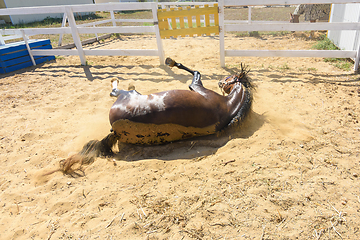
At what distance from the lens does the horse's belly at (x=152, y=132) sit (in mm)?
2592

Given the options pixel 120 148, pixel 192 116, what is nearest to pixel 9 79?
pixel 120 148

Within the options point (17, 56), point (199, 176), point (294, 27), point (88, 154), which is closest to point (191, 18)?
point (294, 27)

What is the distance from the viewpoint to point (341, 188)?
6.39 feet

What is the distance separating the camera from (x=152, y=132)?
103 inches

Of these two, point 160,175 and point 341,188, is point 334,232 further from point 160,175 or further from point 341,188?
point 160,175

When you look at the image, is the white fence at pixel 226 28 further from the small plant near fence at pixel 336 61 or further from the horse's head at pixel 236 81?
the horse's head at pixel 236 81

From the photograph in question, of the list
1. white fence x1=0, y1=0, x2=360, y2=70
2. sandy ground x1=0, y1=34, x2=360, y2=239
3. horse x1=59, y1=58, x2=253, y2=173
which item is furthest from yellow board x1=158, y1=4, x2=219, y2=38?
horse x1=59, y1=58, x2=253, y2=173

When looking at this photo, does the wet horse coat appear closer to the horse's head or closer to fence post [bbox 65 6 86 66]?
the horse's head

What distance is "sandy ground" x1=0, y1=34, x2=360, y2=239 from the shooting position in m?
1.74

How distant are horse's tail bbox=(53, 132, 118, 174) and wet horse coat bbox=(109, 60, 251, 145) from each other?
0.15m

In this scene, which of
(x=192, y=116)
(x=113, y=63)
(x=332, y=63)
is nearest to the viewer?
(x=192, y=116)

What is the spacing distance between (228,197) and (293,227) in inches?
20.8

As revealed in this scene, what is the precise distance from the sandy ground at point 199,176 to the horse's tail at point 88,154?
90mm

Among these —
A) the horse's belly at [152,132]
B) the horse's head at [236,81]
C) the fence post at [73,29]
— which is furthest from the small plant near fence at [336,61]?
the fence post at [73,29]
